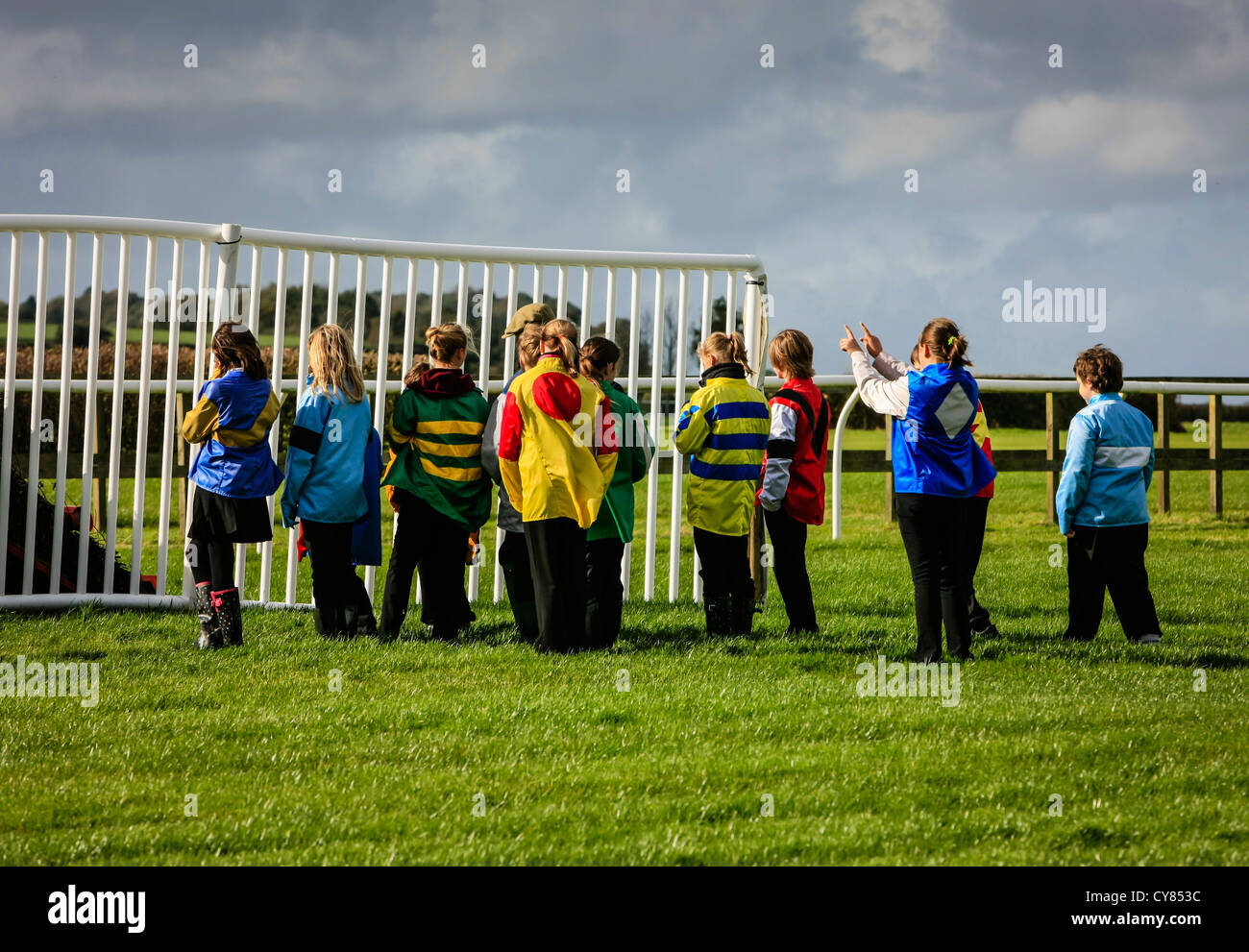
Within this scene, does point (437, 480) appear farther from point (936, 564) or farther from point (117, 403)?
point (936, 564)

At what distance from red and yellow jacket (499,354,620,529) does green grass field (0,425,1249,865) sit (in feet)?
2.66

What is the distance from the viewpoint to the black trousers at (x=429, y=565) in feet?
22.4

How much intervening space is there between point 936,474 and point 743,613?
1.49 metres

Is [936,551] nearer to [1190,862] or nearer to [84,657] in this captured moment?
[1190,862]

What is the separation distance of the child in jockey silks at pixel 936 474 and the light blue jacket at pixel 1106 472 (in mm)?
857

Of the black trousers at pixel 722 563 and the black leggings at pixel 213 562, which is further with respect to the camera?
the black trousers at pixel 722 563

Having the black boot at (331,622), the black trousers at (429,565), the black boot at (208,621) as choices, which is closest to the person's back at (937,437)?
the black trousers at (429,565)

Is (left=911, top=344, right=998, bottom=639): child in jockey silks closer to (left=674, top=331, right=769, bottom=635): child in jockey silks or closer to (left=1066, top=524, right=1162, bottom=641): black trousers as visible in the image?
(left=1066, top=524, right=1162, bottom=641): black trousers

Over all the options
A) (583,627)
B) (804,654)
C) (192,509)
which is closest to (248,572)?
(192,509)

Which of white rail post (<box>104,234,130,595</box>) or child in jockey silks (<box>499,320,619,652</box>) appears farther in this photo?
white rail post (<box>104,234,130,595</box>)

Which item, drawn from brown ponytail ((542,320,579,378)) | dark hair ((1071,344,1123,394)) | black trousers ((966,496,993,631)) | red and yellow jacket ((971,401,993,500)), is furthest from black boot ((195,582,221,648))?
dark hair ((1071,344,1123,394))

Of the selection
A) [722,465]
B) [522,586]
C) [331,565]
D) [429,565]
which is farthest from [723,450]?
[331,565]

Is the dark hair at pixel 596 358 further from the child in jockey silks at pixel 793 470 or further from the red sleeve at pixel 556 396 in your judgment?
the child in jockey silks at pixel 793 470

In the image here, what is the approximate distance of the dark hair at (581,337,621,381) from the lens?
6547 millimetres
